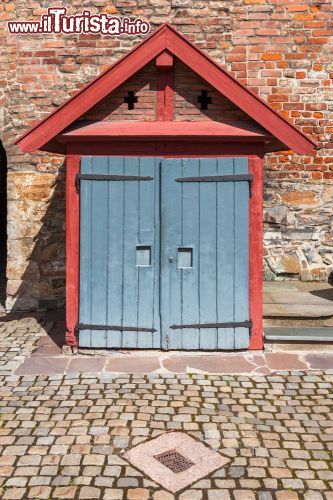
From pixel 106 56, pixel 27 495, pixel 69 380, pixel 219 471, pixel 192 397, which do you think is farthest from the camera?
pixel 106 56

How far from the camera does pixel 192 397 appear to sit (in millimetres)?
4449

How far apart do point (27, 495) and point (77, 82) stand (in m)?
5.94

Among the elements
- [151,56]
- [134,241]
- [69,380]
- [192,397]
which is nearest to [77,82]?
[151,56]

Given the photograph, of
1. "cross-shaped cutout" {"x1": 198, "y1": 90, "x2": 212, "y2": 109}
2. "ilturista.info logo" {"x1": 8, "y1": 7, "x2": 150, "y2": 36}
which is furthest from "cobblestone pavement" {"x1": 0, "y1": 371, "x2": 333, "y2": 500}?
"ilturista.info logo" {"x1": 8, "y1": 7, "x2": 150, "y2": 36}

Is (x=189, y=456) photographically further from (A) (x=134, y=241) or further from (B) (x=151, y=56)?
(B) (x=151, y=56)

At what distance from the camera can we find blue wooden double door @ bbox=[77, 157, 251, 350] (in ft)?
17.6

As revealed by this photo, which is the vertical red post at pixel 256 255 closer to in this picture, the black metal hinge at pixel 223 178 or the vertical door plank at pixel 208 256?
the black metal hinge at pixel 223 178

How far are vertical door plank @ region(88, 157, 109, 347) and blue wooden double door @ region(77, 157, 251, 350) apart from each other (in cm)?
1

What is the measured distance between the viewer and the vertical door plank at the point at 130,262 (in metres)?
5.40

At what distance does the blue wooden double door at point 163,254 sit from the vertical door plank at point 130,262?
11mm

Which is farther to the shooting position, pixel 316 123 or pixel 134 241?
pixel 316 123

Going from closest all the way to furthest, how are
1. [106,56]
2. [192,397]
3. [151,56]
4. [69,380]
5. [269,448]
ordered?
[269,448], [192,397], [69,380], [151,56], [106,56]

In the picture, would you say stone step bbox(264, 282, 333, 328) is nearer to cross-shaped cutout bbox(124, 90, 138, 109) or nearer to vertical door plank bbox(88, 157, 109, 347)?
vertical door plank bbox(88, 157, 109, 347)

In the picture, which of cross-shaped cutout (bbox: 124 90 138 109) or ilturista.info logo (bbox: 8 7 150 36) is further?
ilturista.info logo (bbox: 8 7 150 36)
